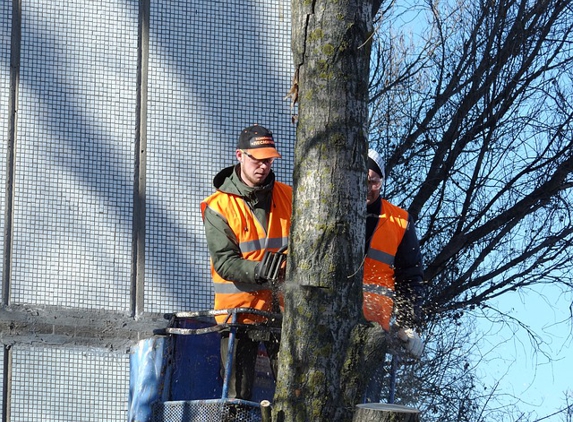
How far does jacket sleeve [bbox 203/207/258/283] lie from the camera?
5219 millimetres

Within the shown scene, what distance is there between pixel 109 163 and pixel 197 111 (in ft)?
2.06

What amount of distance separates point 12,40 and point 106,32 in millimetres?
568

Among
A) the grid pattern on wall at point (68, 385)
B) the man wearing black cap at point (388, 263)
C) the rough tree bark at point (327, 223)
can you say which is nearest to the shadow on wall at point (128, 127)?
the grid pattern on wall at point (68, 385)

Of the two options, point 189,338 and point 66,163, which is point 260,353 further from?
point 66,163

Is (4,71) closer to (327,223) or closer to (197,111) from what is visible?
(197,111)

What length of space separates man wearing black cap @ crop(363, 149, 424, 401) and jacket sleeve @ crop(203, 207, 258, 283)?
2.20ft

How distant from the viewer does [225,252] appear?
17.6 feet

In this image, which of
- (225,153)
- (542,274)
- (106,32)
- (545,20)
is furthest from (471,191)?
(106,32)

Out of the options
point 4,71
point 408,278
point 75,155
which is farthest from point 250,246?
point 4,71

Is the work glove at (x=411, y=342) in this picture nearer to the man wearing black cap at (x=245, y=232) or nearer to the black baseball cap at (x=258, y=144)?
the man wearing black cap at (x=245, y=232)

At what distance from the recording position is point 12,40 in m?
6.62

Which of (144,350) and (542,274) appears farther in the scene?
(542,274)

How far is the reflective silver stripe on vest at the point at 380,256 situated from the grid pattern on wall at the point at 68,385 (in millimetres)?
1732

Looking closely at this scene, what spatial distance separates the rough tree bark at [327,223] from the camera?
4488 mm
